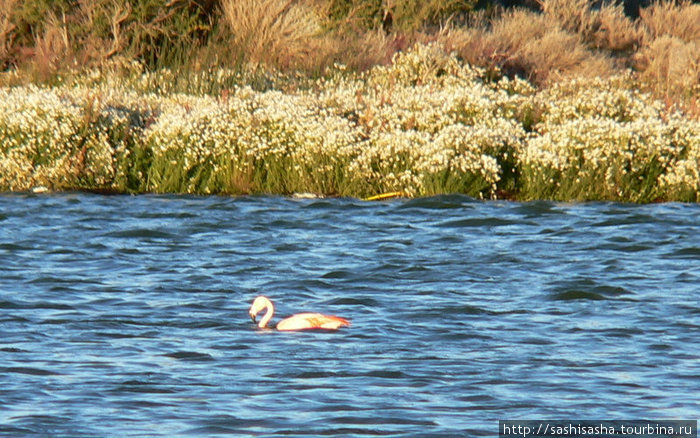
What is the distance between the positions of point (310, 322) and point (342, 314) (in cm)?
98

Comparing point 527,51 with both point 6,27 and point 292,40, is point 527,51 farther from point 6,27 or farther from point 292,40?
point 6,27

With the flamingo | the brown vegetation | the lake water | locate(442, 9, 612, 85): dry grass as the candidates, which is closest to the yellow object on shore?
the lake water

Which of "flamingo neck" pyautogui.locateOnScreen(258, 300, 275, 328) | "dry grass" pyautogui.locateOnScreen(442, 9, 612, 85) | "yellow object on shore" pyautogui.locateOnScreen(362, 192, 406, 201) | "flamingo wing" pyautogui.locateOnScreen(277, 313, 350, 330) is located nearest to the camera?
"flamingo wing" pyautogui.locateOnScreen(277, 313, 350, 330)

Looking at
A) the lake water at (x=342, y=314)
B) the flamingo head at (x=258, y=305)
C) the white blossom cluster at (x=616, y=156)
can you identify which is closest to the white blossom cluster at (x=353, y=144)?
the white blossom cluster at (x=616, y=156)

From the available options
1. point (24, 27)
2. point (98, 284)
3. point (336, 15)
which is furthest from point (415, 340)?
point (336, 15)

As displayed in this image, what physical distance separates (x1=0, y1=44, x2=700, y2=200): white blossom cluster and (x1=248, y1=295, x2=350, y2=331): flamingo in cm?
656

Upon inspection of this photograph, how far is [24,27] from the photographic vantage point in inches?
890

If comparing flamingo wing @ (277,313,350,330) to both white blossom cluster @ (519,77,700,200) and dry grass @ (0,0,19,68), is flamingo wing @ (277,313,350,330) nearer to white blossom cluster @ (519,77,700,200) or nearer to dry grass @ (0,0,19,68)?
white blossom cluster @ (519,77,700,200)

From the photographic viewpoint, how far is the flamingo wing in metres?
9.63

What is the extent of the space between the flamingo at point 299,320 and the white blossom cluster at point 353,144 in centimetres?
656

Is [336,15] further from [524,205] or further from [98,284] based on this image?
[98,284]

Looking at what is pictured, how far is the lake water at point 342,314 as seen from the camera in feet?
24.9

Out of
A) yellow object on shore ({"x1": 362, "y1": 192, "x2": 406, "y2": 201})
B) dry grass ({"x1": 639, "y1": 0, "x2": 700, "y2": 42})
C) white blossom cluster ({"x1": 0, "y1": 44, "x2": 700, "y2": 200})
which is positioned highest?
dry grass ({"x1": 639, "y1": 0, "x2": 700, "y2": 42})

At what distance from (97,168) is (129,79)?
12.2 ft
